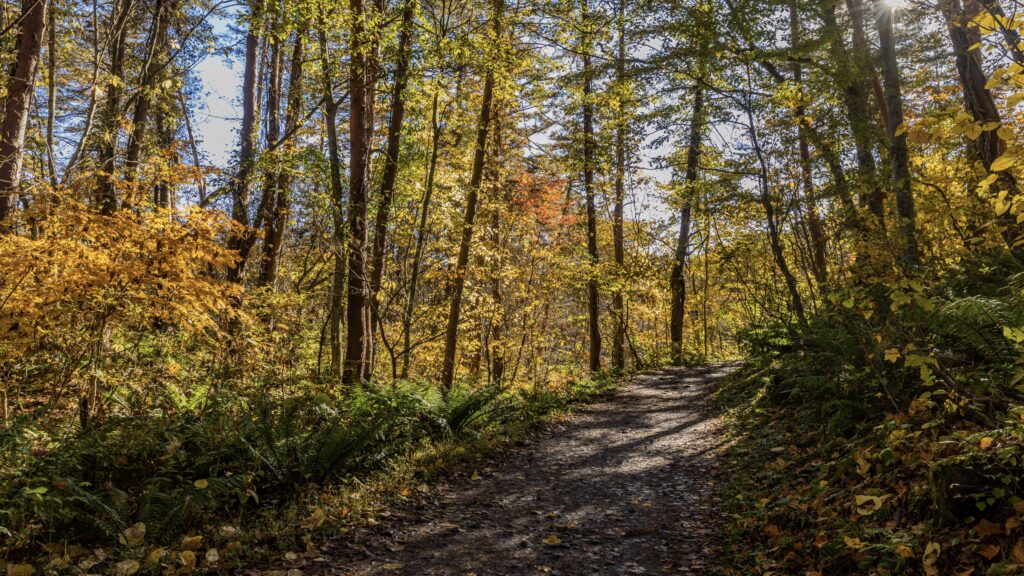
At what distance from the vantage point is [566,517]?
5293 millimetres

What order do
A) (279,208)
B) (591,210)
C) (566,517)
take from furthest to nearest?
(591,210), (279,208), (566,517)

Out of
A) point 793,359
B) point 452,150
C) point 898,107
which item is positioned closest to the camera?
point 898,107

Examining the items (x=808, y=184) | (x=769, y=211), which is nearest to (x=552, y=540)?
(x=769, y=211)

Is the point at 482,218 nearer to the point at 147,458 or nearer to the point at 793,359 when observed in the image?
the point at 793,359

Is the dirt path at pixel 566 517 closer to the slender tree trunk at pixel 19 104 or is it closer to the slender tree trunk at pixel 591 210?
the slender tree trunk at pixel 19 104

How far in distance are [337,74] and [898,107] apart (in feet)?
26.7

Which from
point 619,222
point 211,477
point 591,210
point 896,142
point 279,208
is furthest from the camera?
point 619,222

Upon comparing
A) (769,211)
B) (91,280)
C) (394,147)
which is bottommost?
(91,280)

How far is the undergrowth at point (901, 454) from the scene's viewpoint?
10.7 feet

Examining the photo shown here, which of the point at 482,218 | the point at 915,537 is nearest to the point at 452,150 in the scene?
the point at 482,218

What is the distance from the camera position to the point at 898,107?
6426 millimetres

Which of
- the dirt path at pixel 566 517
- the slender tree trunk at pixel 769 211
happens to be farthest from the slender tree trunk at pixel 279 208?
the slender tree trunk at pixel 769 211

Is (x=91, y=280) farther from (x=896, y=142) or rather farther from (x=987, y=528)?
(x=896, y=142)

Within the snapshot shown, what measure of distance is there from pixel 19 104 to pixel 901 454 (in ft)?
34.4
